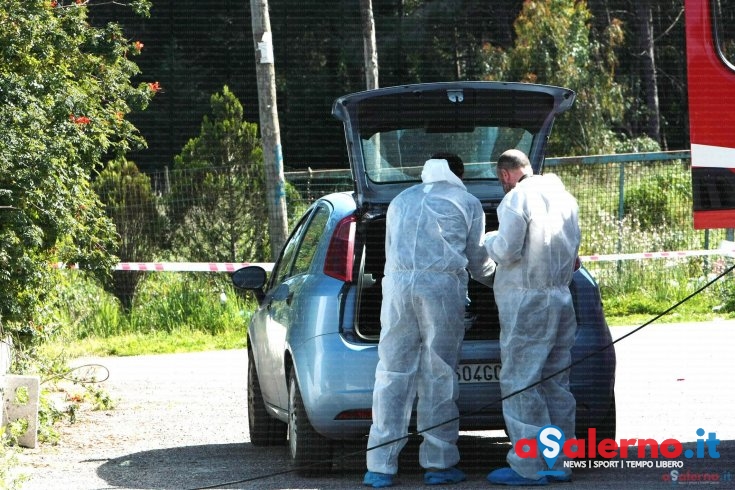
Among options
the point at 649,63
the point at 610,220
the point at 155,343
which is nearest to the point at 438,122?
the point at 155,343

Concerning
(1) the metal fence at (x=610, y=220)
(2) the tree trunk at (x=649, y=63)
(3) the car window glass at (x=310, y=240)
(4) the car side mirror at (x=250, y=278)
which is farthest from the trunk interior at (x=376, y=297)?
(2) the tree trunk at (x=649, y=63)

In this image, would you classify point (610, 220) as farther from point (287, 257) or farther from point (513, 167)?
point (513, 167)

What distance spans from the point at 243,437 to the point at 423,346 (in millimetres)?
2477

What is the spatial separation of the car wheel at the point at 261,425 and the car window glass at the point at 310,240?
0.95m

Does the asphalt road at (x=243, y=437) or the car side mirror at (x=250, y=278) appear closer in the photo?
the asphalt road at (x=243, y=437)

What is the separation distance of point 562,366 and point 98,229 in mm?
4913

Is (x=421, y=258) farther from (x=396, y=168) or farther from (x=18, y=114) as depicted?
(x=18, y=114)

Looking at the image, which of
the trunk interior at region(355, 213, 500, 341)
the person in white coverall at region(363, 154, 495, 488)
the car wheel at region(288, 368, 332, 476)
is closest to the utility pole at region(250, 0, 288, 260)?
the trunk interior at region(355, 213, 500, 341)

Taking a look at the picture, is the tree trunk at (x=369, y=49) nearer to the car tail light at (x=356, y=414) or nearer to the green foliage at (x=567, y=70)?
the green foliage at (x=567, y=70)

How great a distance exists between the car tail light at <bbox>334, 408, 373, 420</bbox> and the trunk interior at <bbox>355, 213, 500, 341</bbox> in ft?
1.18

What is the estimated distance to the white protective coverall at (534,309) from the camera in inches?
254

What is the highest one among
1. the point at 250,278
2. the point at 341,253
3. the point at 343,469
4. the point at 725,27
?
the point at 725,27

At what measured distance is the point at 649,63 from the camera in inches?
1361

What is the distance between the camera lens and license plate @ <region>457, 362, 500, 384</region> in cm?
665
